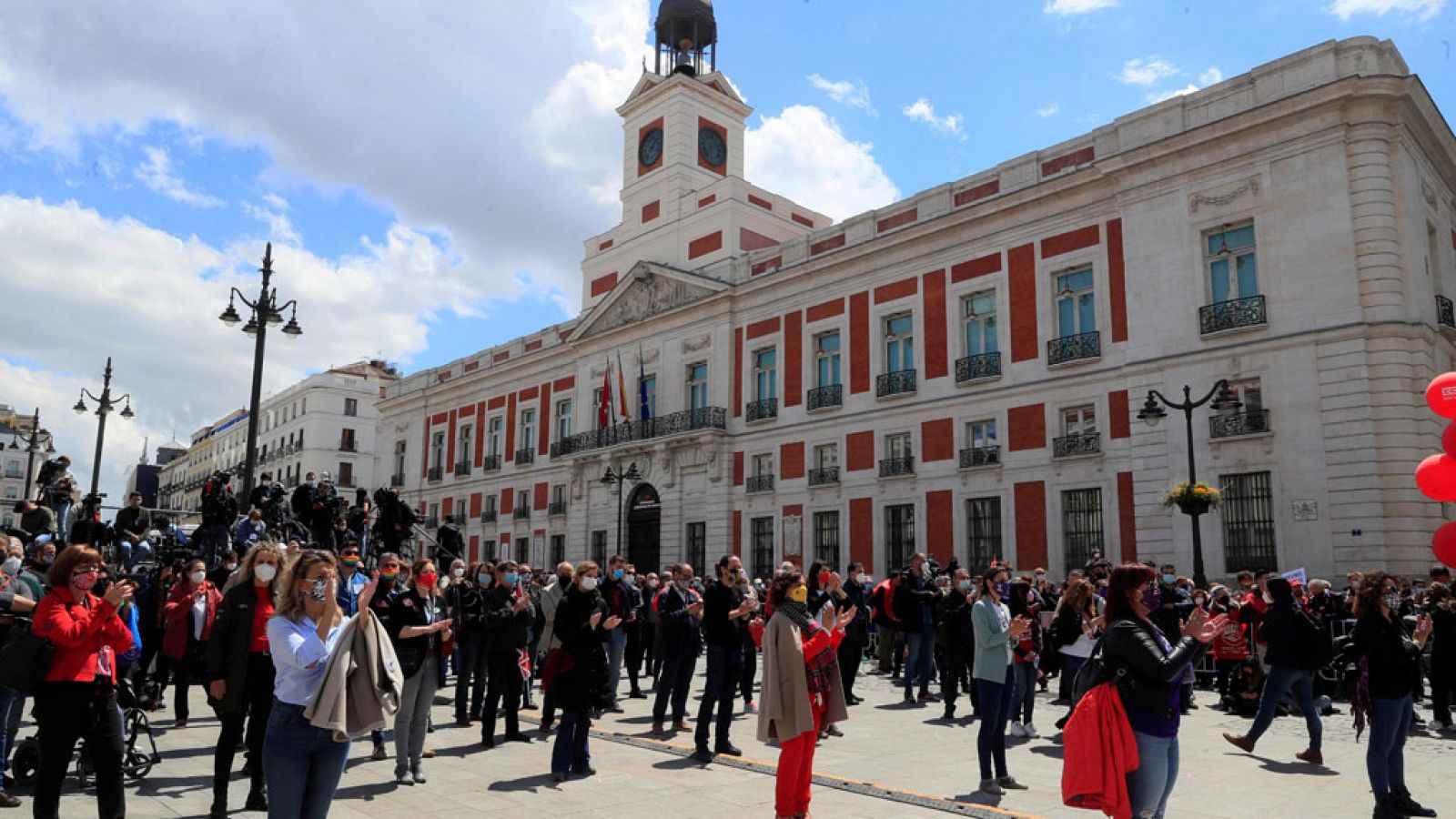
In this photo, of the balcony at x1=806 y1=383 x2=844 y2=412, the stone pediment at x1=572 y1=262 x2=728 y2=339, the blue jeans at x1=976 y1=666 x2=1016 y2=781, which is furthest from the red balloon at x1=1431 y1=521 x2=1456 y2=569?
the stone pediment at x1=572 y1=262 x2=728 y2=339

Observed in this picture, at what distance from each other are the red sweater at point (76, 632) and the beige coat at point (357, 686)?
73.8 inches

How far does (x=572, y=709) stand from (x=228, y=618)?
3.01 meters

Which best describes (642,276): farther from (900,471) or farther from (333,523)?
(333,523)

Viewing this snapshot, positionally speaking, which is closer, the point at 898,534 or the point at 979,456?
the point at 979,456

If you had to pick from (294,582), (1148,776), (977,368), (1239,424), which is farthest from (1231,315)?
(294,582)

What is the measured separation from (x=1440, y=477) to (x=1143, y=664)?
6516mm

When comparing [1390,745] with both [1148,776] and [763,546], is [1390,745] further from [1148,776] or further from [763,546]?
[763,546]

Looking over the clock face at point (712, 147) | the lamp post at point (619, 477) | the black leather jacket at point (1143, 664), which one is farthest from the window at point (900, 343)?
the black leather jacket at point (1143, 664)

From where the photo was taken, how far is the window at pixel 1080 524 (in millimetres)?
22969

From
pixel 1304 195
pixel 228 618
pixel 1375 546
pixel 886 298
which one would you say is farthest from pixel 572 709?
pixel 886 298

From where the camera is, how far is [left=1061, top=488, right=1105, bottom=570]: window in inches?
904

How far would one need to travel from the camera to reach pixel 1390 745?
7.09 m

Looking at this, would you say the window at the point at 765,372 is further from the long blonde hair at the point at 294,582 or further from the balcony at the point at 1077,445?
the long blonde hair at the point at 294,582

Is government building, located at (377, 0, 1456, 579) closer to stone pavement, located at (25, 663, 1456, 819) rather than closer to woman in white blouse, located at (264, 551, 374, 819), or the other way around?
stone pavement, located at (25, 663, 1456, 819)
